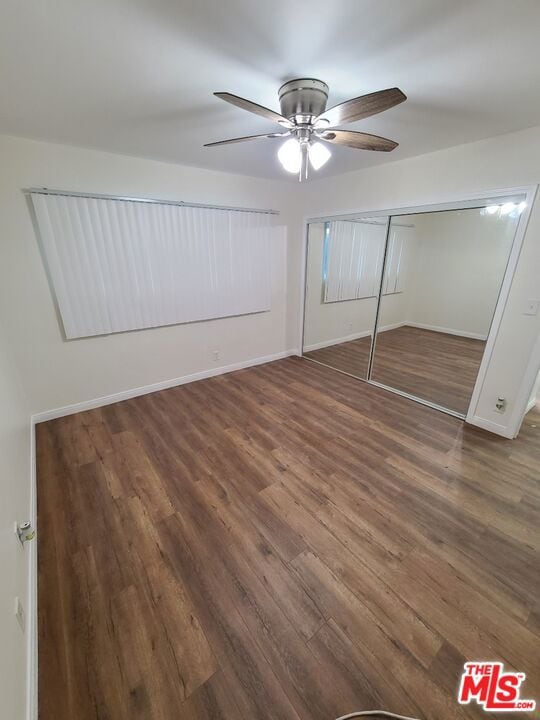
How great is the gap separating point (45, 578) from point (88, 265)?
243 centimetres

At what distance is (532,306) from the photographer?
223cm

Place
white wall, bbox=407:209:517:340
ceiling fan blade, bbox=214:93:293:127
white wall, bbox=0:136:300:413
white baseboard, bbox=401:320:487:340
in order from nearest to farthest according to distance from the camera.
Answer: ceiling fan blade, bbox=214:93:293:127 < white wall, bbox=0:136:300:413 < white wall, bbox=407:209:517:340 < white baseboard, bbox=401:320:487:340

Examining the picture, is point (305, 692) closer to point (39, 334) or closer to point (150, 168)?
point (39, 334)

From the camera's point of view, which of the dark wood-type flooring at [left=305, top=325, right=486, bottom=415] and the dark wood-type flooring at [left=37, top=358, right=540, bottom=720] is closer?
the dark wood-type flooring at [left=37, top=358, right=540, bottom=720]

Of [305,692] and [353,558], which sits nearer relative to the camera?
[305,692]

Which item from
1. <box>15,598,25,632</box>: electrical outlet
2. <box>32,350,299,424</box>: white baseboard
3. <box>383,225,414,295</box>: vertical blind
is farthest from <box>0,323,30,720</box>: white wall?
<box>383,225,414,295</box>: vertical blind

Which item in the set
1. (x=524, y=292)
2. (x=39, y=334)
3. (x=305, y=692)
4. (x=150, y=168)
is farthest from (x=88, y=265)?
(x=524, y=292)

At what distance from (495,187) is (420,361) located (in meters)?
2.38

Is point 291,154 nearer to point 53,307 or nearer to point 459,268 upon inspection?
point 53,307

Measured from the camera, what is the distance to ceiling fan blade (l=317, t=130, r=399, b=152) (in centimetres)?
156

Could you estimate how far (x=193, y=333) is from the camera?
11.5 ft

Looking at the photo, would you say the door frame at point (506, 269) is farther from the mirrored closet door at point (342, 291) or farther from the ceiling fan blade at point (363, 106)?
the ceiling fan blade at point (363, 106)

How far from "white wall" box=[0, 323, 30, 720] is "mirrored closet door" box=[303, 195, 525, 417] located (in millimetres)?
3447

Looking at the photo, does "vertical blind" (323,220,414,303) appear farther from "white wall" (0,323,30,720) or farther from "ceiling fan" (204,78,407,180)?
"white wall" (0,323,30,720)
